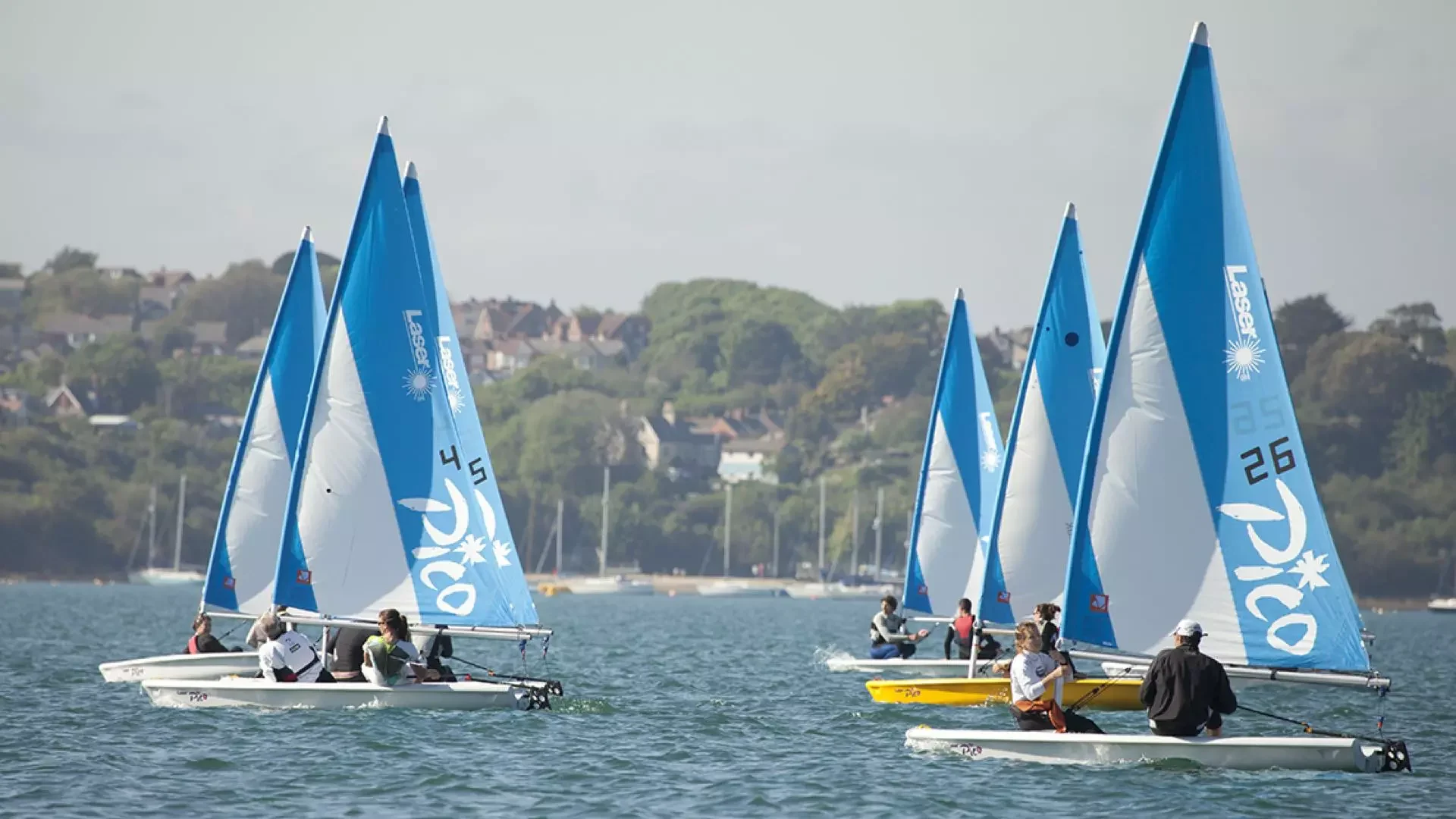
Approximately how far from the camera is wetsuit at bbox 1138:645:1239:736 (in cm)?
2161

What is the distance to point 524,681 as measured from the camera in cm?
2777

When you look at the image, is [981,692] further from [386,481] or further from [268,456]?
[268,456]

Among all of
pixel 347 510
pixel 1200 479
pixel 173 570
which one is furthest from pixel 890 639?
pixel 173 570

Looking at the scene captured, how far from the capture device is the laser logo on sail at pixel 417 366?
28906 mm

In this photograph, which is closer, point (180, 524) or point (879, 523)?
point (180, 524)

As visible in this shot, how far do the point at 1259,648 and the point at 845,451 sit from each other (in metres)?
175

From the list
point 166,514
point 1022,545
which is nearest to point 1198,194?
point 1022,545

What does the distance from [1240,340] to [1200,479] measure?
4.63 ft

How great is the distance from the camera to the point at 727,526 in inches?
6806

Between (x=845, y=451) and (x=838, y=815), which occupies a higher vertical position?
(x=845, y=451)

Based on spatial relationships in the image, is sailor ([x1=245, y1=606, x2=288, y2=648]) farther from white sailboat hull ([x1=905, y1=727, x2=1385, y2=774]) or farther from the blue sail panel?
white sailboat hull ([x1=905, y1=727, x2=1385, y2=774])

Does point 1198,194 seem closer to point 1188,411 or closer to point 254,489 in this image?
point 1188,411

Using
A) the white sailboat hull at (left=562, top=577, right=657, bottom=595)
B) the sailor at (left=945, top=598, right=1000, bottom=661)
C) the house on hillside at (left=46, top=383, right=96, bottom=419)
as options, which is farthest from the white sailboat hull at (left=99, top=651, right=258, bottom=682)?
the house on hillside at (left=46, top=383, right=96, bottom=419)

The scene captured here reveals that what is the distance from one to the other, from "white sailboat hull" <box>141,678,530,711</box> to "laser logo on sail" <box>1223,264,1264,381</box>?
9.42 metres
